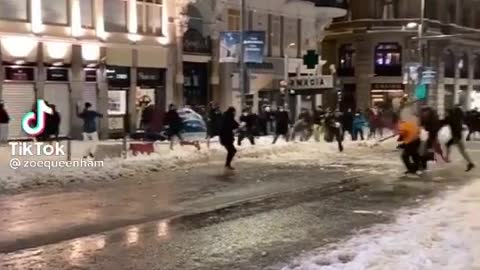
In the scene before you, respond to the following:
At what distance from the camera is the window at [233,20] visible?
4425cm

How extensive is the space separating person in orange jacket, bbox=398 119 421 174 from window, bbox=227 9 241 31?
79.5ft

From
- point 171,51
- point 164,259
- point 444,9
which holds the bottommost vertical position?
point 164,259

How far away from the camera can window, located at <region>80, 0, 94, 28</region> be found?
3562 cm

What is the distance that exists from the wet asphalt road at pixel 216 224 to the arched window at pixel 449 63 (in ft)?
177

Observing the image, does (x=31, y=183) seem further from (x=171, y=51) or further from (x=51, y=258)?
(x=171, y=51)

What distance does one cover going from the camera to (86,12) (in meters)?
35.9

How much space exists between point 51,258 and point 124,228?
253cm

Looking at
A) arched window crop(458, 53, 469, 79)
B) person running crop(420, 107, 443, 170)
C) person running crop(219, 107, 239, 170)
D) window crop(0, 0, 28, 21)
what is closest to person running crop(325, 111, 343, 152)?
person running crop(420, 107, 443, 170)

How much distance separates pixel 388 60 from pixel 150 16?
3295 centimetres

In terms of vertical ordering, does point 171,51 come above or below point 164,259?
above

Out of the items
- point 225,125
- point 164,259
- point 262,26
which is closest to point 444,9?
point 262,26

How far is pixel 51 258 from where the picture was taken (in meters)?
10.1

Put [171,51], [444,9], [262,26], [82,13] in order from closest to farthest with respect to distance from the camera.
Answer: [82,13] < [171,51] < [262,26] < [444,9]

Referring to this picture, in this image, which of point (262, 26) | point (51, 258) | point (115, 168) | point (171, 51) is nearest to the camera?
point (51, 258)
